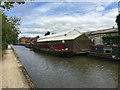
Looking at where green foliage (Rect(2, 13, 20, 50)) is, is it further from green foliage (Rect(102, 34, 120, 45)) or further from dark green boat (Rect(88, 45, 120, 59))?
green foliage (Rect(102, 34, 120, 45))

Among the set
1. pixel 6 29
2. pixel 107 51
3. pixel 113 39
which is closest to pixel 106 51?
pixel 107 51

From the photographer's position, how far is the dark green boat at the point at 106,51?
14266 mm

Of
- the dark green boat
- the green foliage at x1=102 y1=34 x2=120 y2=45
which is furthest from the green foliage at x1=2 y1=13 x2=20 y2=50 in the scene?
the green foliage at x1=102 y1=34 x2=120 y2=45

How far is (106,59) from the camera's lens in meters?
15.5

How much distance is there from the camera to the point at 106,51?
15945 millimetres

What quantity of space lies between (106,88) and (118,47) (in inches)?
364

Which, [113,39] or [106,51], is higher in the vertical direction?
[113,39]

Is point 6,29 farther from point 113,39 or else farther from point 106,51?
point 113,39

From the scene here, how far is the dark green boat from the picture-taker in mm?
14266

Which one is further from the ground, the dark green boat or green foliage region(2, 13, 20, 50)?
green foliage region(2, 13, 20, 50)

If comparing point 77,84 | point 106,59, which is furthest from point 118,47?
point 77,84

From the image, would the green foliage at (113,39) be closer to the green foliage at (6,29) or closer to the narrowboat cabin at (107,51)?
the narrowboat cabin at (107,51)

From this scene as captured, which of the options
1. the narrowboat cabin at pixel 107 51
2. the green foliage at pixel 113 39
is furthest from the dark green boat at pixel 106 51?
the green foliage at pixel 113 39

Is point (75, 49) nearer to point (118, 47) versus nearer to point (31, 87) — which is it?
point (118, 47)
